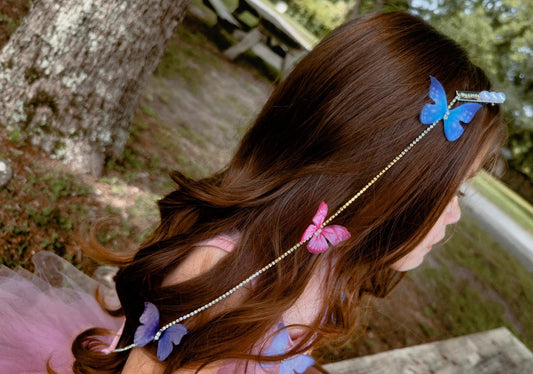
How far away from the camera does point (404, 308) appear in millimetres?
3953

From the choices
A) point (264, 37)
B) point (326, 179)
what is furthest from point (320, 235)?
point (264, 37)

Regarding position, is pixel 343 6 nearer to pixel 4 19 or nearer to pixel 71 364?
pixel 4 19

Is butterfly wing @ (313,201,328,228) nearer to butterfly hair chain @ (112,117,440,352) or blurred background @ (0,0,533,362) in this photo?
butterfly hair chain @ (112,117,440,352)

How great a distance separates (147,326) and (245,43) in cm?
706

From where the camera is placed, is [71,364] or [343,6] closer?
[71,364]

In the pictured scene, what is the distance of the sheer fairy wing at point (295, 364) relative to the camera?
149cm

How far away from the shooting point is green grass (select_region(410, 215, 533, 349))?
4348mm


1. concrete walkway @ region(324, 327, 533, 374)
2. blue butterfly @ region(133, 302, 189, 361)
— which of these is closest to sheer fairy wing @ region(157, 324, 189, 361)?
blue butterfly @ region(133, 302, 189, 361)

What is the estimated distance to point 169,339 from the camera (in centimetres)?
124

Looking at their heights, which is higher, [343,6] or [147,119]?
[343,6]

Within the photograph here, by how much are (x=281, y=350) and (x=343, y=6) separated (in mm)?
27165

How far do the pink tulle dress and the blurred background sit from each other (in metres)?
0.37

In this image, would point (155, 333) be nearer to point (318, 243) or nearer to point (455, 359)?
point (318, 243)

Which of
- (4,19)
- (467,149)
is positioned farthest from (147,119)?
(467,149)
